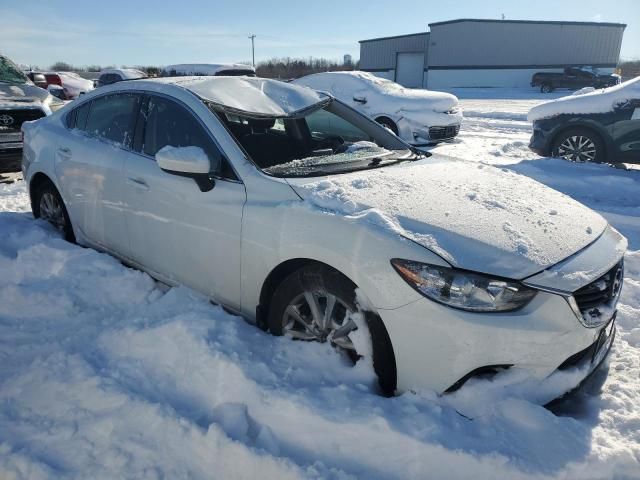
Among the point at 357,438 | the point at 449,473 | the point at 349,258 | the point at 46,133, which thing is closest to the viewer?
the point at 449,473

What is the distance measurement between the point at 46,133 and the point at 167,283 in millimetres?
2087

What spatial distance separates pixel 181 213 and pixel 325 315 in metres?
1.14

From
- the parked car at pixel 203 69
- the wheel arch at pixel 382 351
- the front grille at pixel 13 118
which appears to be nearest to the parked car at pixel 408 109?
the front grille at pixel 13 118

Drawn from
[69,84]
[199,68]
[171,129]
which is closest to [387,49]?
[199,68]

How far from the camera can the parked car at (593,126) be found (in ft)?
23.5

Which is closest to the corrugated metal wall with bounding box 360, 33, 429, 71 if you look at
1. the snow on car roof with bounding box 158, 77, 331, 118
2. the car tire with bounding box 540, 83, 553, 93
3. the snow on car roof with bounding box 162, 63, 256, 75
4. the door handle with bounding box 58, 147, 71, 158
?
the car tire with bounding box 540, 83, 553, 93

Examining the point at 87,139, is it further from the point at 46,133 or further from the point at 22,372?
the point at 22,372

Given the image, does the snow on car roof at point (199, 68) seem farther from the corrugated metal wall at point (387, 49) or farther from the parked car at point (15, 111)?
the corrugated metal wall at point (387, 49)

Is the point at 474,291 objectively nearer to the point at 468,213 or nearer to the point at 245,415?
the point at 468,213

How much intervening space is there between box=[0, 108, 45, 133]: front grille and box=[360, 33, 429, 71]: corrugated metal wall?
37185mm

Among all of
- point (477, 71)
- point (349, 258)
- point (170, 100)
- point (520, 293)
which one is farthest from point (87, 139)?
point (477, 71)

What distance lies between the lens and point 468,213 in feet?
7.73

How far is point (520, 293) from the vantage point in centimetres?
201

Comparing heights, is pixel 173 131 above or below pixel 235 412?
above
